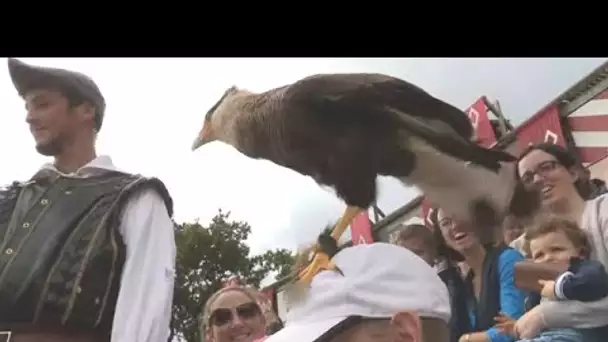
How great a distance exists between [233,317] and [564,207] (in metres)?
0.96

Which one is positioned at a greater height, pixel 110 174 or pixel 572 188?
pixel 110 174

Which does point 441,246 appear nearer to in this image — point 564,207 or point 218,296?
point 564,207

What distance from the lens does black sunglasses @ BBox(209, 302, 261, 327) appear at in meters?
2.44

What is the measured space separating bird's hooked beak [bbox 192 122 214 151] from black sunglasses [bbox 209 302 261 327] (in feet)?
1.65

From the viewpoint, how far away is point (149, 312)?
8.18 feet

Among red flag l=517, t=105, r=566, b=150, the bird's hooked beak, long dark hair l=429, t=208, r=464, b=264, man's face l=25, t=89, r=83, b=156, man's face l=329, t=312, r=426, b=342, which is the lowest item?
man's face l=329, t=312, r=426, b=342

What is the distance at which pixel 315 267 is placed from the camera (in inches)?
93.8

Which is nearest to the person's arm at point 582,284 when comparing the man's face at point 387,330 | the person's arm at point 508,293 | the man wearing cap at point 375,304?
the person's arm at point 508,293

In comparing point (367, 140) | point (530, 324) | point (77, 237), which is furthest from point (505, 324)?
point (77, 237)

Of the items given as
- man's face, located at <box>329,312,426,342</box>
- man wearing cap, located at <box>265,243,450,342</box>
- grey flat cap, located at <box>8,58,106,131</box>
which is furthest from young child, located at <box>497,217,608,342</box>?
grey flat cap, located at <box>8,58,106,131</box>

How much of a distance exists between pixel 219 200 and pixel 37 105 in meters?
0.63

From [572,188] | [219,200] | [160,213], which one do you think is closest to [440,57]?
[572,188]

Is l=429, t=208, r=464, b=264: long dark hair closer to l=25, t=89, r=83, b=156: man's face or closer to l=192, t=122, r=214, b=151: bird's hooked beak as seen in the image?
l=192, t=122, r=214, b=151: bird's hooked beak
